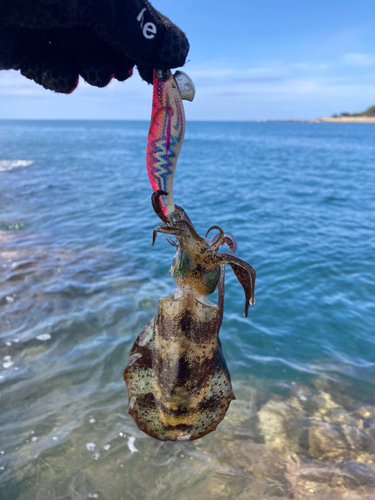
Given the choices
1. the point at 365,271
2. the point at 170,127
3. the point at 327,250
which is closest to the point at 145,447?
the point at 170,127

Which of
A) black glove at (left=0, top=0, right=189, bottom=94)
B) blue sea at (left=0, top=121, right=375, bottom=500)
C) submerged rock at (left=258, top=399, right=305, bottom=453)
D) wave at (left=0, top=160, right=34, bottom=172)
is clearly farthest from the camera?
wave at (left=0, top=160, right=34, bottom=172)

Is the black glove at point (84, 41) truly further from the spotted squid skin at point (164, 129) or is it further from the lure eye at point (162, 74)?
the spotted squid skin at point (164, 129)

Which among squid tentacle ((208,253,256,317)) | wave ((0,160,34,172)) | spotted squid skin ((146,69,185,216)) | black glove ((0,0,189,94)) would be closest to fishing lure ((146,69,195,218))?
spotted squid skin ((146,69,185,216))

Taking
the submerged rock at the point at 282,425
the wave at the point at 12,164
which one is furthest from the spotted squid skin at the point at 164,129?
the wave at the point at 12,164

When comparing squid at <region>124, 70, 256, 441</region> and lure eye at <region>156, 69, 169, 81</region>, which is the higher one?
lure eye at <region>156, 69, 169, 81</region>

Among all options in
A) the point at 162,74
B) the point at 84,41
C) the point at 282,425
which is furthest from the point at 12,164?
the point at 162,74

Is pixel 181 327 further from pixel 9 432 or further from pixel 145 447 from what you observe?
pixel 9 432

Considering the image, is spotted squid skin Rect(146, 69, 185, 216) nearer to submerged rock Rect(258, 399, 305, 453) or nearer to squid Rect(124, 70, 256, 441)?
squid Rect(124, 70, 256, 441)
